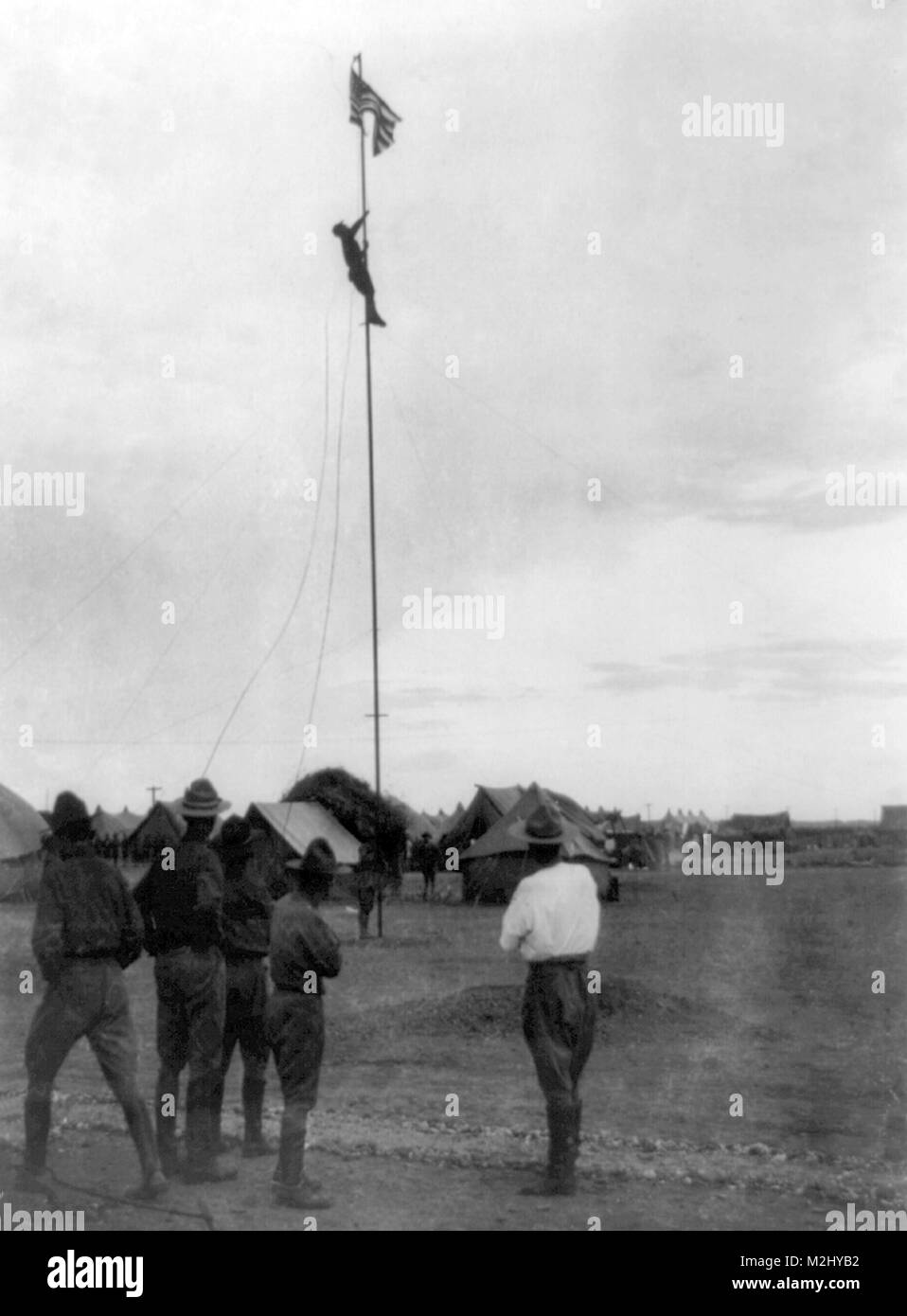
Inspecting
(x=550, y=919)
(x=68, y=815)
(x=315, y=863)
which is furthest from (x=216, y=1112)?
(x=550, y=919)

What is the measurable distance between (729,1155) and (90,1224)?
12.0ft

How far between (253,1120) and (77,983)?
1518mm

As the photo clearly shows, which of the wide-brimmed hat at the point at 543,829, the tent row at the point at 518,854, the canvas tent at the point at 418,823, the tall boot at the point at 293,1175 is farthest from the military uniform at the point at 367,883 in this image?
the canvas tent at the point at 418,823

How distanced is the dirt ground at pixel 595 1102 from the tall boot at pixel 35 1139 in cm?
12

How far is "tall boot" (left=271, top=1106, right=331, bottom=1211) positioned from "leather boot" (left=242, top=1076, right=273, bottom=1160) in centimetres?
87

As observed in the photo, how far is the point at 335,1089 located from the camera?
1021 centimetres

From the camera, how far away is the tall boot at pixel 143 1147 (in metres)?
6.73

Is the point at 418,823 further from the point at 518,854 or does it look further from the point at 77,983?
the point at 77,983

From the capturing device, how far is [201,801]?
299 inches

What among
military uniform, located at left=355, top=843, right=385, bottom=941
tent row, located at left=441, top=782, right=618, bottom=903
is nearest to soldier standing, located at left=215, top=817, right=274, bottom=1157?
military uniform, located at left=355, top=843, right=385, bottom=941

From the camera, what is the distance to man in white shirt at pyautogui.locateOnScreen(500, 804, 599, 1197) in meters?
6.99

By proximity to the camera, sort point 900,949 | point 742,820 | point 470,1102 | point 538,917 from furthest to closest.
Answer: point 742,820
point 900,949
point 470,1102
point 538,917
